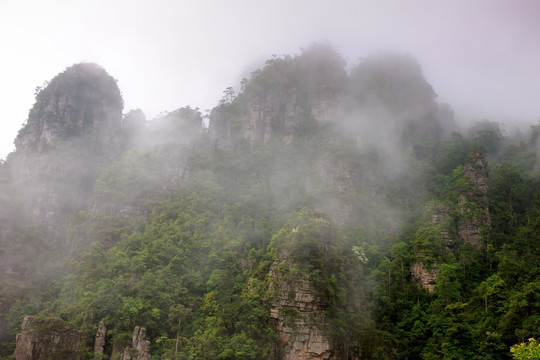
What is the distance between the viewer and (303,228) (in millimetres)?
41375

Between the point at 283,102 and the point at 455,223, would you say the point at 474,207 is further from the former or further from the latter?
the point at 283,102

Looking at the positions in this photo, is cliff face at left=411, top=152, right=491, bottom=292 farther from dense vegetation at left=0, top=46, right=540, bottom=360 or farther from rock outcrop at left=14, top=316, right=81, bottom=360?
rock outcrop at left=14, top=316, right=81, bottom=360

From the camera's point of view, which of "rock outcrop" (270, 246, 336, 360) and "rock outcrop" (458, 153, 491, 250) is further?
"rock outcrop" (458, 153, 491, 250)

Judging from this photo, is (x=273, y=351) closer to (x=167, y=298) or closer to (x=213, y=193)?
(x=167, y=298)

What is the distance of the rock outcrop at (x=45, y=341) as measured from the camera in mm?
35344

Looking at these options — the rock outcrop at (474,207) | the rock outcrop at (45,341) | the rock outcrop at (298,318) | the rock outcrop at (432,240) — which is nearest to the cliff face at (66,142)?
the rock outcrop at (45,341)

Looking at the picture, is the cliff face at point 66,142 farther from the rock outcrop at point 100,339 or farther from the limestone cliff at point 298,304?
the limestone cliff at point 298,304

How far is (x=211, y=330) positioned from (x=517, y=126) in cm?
7005

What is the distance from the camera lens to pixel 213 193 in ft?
181

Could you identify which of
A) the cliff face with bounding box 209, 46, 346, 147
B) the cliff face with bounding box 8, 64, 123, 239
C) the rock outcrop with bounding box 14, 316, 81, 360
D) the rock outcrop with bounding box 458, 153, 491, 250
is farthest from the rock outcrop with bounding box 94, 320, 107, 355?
the rock outcrop with bounding box 458, 153, 491, 250

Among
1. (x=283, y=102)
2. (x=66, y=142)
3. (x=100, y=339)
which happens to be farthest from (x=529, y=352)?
(x=66, y=142)

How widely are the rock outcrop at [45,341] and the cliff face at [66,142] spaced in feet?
74.7

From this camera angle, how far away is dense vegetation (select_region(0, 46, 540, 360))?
3662cm

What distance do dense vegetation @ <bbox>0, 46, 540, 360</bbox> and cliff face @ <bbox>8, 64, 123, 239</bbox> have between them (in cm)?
328
